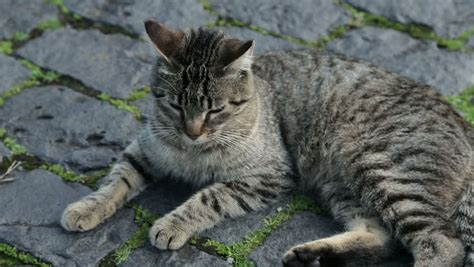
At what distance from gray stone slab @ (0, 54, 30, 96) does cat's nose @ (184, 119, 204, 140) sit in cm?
192

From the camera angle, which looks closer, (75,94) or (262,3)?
(75,94)

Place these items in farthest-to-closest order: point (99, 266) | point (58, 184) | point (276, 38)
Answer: point (276, 38) < point (58, 184) < point (99, 266)

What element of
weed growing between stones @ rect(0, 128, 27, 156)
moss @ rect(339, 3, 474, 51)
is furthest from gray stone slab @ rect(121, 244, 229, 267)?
moss @ rect(339, 3, 474, 51)

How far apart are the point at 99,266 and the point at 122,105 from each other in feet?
5.45

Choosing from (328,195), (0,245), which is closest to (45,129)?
(0,245)

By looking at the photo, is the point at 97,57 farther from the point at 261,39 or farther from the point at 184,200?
the point at 184,200

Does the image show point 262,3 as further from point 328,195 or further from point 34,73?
point 328,195

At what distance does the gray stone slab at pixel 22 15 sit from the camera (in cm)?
609

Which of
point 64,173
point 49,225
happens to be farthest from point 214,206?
point 64,173

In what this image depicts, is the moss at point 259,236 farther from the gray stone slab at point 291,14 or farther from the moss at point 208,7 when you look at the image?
the moss at point 208,7

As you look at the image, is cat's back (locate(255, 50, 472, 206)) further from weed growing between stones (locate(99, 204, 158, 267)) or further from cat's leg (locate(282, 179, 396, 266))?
weed growing between stones (locate(99, 204, 158, 267))

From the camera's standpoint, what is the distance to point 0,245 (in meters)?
4.10

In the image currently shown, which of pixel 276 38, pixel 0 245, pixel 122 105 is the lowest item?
pixel 0 245

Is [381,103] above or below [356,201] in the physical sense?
above
